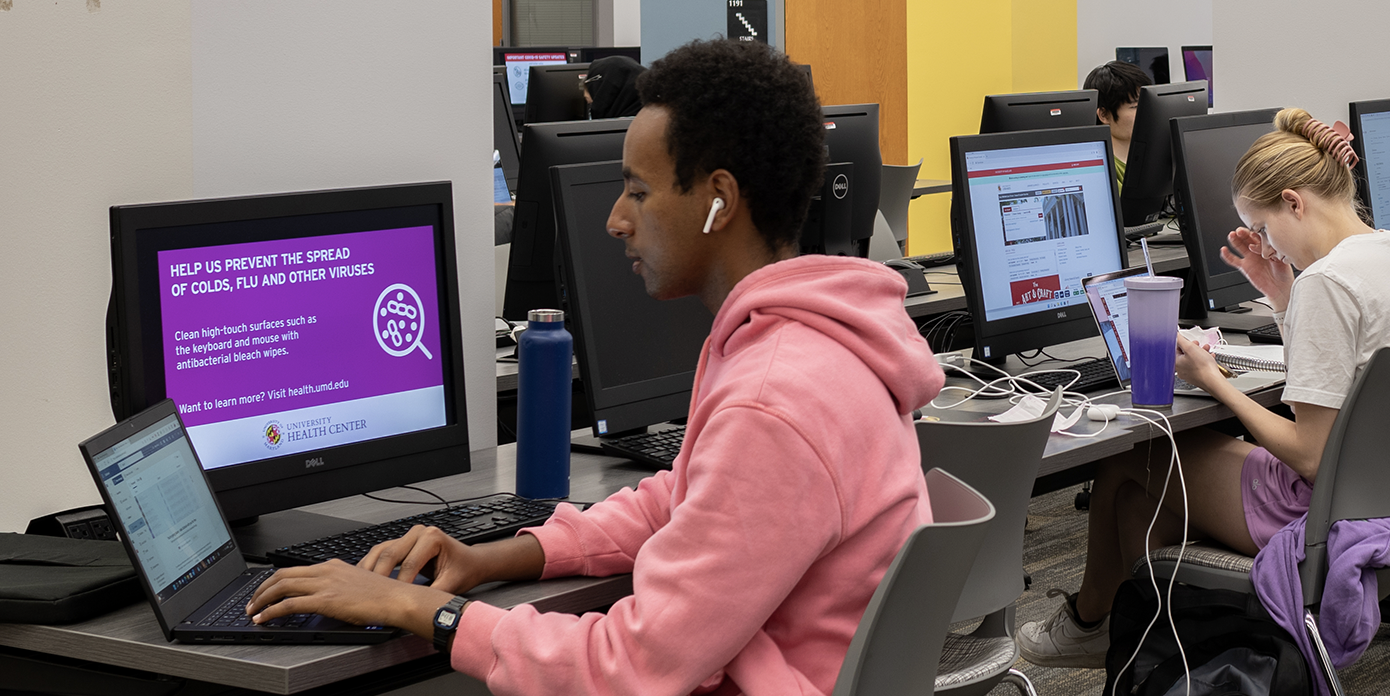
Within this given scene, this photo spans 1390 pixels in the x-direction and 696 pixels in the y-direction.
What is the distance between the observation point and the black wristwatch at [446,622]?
4.31 ft

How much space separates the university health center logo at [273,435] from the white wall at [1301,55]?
3.75 metres

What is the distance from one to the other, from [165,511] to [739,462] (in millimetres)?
638

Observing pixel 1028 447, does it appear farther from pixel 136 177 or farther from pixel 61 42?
pixel 61 42

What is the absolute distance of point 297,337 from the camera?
1.72 m

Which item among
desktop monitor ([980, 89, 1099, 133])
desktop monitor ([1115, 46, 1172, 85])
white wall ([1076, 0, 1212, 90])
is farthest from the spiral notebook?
white wall ([1076, 0, 1212, 90])

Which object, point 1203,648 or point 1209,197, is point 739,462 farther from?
point 1209,197

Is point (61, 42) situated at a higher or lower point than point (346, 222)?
higher

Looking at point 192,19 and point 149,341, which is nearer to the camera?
point 149,341

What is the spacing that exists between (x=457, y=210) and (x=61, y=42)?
2.16ft

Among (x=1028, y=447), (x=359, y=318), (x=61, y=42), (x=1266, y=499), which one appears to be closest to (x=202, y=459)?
(x=359, y=318)

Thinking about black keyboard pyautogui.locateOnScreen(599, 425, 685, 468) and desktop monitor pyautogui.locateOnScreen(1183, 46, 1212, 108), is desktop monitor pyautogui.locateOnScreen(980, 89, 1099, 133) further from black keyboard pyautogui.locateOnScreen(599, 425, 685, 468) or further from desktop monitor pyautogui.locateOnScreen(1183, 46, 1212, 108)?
desktop monitor pyautogui.locateOnScreen(1183, 46, 1212, 108)

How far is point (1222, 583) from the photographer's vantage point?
7.99 ft

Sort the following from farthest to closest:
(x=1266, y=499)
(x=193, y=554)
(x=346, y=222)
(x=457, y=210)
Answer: (x=1266, y=499) → (x=457, y=210) → (x=346, y=222) → (x=193, y=554)

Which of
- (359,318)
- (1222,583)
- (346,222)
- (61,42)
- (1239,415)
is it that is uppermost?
(61,42)
